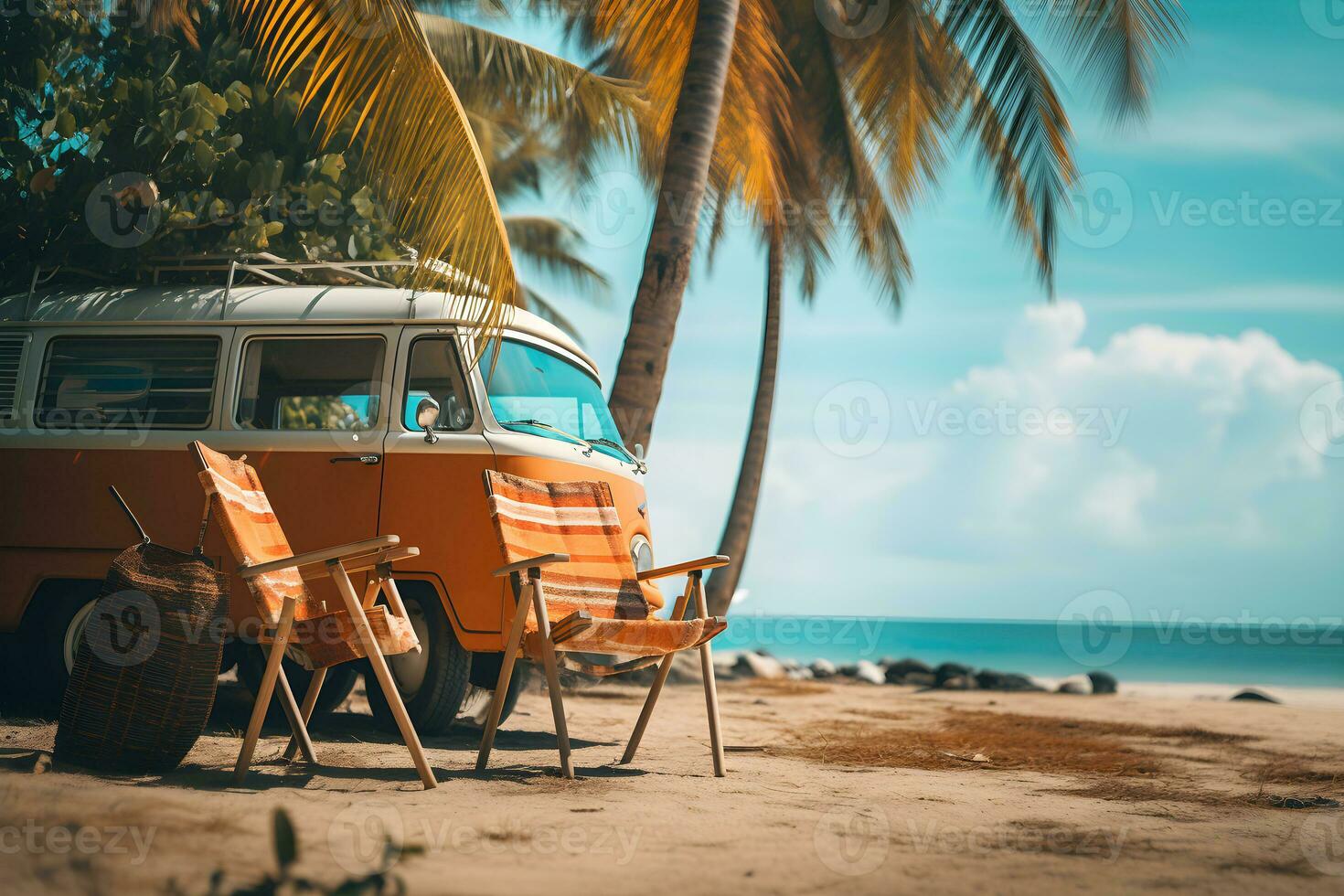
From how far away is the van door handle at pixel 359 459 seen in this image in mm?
5234

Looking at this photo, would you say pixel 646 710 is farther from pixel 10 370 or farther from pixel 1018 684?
pixel 1018 684

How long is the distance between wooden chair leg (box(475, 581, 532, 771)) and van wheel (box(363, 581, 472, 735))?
2.89 feet

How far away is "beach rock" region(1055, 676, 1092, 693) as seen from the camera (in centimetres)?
1655

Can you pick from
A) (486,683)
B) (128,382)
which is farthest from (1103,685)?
(128,382)

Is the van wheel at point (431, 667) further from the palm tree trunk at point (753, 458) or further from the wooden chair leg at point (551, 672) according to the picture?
the palm tree trunk at point (753, 458)

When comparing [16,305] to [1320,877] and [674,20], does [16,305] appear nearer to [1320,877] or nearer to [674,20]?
[674,20]

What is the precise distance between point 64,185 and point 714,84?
4.40 metres

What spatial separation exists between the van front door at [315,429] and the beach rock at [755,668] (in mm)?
12257

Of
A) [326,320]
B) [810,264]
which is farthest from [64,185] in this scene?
[810,264]

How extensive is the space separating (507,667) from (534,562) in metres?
0.52

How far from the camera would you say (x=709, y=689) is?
14.9ft

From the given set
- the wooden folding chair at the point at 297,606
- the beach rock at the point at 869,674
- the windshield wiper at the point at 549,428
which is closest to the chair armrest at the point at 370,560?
the wooden folding chair at the point at 297,606

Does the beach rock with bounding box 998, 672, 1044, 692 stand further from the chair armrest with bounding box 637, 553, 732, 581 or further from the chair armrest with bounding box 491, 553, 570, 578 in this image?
the chair armrest with bounding box 491, 553, 570, 578

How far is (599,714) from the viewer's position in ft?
24.1
